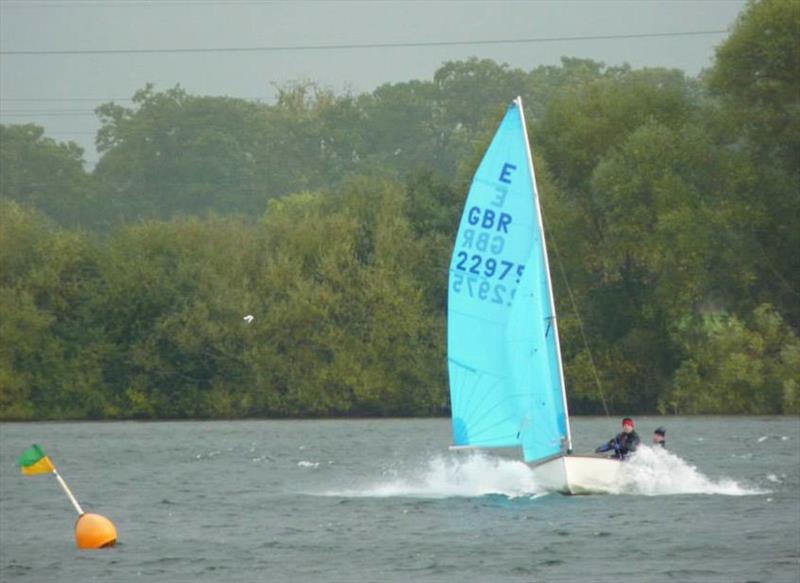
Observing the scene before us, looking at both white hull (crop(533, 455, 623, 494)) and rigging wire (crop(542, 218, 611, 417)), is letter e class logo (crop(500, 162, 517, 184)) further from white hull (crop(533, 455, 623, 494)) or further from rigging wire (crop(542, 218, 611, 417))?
rigging wire (crop(542, 218, 611, 417))

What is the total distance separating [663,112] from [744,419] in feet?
44.2

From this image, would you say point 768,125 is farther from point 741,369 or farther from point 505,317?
point 505,317

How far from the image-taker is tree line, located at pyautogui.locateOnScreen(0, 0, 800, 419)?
70.4m

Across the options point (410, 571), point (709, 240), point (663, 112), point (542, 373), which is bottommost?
point (410, 571)

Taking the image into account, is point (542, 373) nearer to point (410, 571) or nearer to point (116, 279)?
point (410, 571)

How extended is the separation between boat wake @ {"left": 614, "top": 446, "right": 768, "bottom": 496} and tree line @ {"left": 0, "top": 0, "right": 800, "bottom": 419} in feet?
99.6

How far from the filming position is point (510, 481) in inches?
1561

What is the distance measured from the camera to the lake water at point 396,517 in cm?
2872

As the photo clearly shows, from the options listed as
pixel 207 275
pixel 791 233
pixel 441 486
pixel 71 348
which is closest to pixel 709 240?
pixel 791 233

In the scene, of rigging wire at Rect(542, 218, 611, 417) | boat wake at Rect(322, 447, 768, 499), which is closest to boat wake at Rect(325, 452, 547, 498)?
boat wake at Rect(322, 447, 768, 499)

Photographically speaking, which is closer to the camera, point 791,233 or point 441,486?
point 441,486

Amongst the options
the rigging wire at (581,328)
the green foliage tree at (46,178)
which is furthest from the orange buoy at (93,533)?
the green foliage tree at (46,178)

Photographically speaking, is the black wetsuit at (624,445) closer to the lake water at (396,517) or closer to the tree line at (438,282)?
the lake water at (396,517)

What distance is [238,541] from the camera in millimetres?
32469
